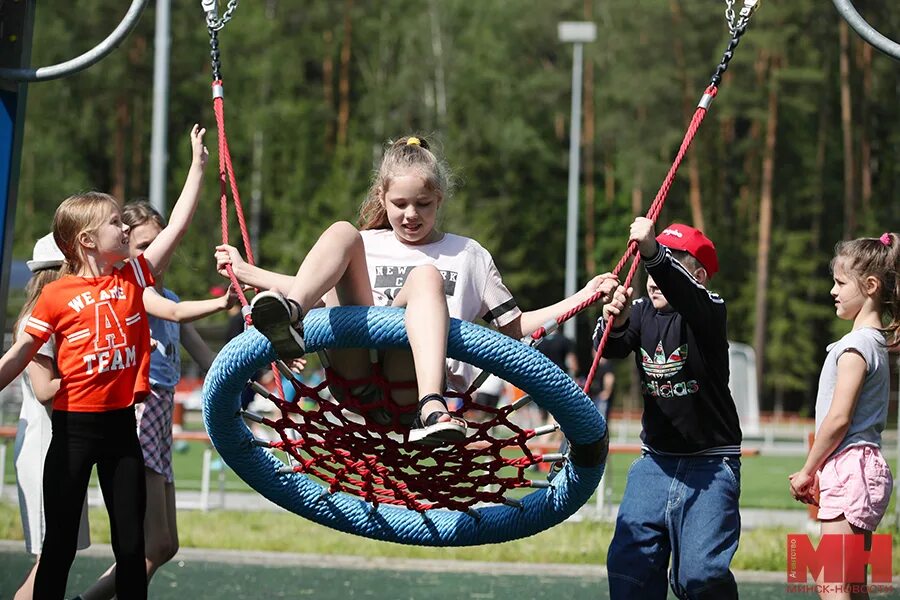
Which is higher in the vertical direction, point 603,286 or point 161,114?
point 161,114

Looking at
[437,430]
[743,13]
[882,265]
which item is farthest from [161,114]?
[437,430]

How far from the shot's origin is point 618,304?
16.4ft

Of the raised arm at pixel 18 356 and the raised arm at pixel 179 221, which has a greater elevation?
the raised arm at pixel 179 221

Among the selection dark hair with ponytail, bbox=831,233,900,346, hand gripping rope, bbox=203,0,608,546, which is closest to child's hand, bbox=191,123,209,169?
hand gripping rope, bbox=203,0,608,546

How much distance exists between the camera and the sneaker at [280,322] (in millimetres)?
4398

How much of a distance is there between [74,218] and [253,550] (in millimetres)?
4475

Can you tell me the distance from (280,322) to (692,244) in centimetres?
165

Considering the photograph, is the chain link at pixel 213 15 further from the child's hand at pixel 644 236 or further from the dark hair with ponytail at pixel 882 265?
the dark hair with ponytail at pixel 882 265

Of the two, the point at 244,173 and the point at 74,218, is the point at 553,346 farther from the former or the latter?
the point at 244,173

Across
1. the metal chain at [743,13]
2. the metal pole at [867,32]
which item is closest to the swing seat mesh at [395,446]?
the metal chain at [743,13]

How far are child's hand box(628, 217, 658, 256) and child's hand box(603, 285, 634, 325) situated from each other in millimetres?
269

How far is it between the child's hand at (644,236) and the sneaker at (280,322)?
117cm

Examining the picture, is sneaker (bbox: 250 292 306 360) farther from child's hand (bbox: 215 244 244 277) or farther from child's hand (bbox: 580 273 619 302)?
child's hand (bbox: 580 273 619 302)

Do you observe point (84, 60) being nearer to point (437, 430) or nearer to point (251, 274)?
point (251, 274)
